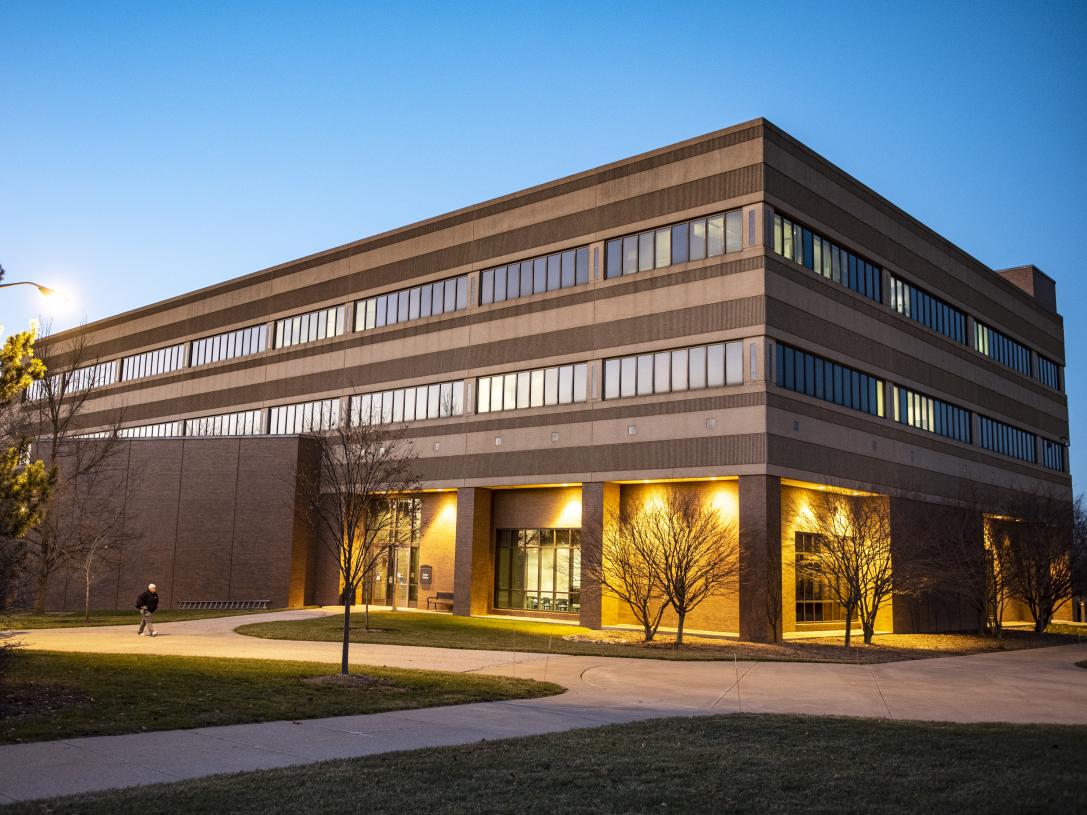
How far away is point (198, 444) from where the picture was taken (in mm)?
47719

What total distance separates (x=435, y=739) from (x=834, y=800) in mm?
5479

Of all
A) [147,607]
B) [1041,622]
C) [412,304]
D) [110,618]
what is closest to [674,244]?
[412,304]

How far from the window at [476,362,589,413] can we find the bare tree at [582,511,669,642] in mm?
6165

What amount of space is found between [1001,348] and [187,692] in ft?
160

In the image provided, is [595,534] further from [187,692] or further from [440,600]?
[187,692]

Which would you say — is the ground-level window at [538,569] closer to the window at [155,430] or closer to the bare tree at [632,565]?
the bare tree at [632,565]

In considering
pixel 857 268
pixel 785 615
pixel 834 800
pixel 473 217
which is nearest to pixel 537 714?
pixel 834 800

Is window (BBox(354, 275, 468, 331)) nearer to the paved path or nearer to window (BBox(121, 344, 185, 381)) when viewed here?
window (BBox(121, 344, 185, 381))

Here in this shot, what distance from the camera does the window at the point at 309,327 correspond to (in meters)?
52.6

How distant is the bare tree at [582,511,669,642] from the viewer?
32281mm

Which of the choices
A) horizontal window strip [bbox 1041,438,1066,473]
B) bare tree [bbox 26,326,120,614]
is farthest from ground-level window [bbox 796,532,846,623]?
bare tree [bbox 26,326,120,614]

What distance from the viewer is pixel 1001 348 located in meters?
53.3

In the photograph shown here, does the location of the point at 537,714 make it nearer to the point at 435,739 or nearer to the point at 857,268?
the point at 435,739

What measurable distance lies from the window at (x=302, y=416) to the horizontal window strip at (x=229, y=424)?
1275 millimetres
